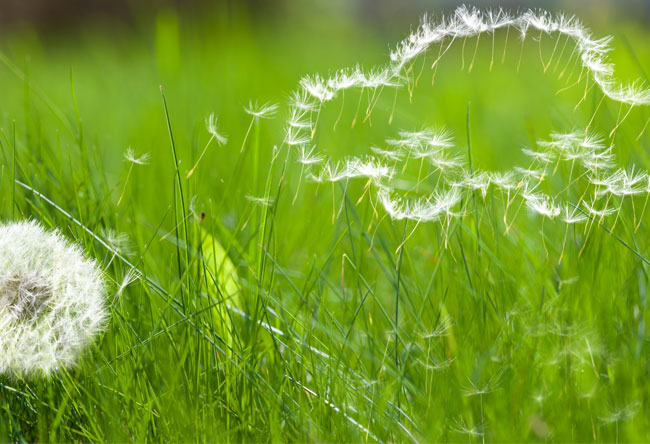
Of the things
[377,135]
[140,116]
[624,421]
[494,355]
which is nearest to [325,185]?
[377,135]

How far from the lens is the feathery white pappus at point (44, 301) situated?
99cm

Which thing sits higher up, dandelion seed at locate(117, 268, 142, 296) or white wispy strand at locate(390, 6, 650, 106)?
white wispy strand at locate(390, 6, 650, 106)

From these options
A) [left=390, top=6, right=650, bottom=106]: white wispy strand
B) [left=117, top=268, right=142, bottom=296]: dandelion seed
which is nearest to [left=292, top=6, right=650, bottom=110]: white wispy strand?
[left=390, top=6, right=650, bottom=106]: white wispy strand

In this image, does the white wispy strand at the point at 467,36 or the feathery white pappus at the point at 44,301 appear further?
the white wispy strand at the point at 467,36

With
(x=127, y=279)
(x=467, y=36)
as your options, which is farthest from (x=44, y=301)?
(x=467, y=36)

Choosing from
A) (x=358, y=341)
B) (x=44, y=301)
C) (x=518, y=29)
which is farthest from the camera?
(x=358, y=341)

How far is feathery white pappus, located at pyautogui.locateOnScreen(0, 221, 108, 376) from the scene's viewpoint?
989 millimetres

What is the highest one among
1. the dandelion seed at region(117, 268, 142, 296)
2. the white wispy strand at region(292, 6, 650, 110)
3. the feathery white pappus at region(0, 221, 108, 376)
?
the white wispy strand at region(292, 6, 650, 110)

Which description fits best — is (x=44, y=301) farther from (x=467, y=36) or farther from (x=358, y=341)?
(x=467, y=36)

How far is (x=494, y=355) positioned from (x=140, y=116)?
2.96 meters

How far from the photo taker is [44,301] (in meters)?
1.04

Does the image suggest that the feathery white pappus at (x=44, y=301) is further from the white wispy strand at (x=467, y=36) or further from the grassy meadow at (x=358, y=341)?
the white wispy strand at (x=467, y=36)

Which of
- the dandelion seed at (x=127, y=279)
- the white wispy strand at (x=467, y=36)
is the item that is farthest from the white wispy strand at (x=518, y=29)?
the dandelion seed at (x=127, y=279)

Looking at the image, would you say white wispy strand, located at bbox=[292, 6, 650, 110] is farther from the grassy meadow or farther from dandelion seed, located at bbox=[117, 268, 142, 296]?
dandelion seed, located at bbox=[117, 268, 142, 296]
